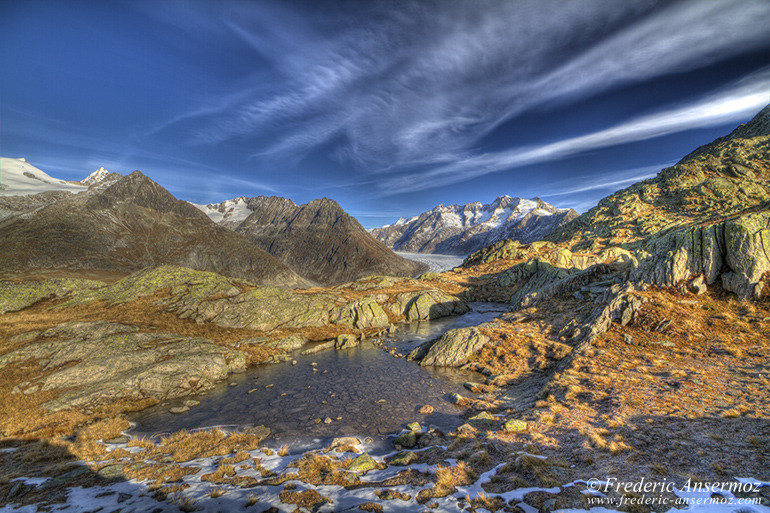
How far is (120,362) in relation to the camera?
2655 cm

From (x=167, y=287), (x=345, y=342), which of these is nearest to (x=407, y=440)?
(x=345, y=342)

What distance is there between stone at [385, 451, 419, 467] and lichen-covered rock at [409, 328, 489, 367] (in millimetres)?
15260

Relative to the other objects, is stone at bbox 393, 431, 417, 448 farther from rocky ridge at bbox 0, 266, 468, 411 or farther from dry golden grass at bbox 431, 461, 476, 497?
rocky ridge at bbox 0, 266, 468, 411

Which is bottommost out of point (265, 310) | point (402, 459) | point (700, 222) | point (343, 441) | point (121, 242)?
point (343, 441)

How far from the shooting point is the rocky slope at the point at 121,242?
11847 centimetres

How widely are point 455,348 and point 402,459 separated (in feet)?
55.6

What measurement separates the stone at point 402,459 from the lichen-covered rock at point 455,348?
601 inches

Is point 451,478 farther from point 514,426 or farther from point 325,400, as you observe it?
point 325,400

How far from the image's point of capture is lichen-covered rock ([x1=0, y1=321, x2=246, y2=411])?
23.7m

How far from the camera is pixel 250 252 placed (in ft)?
554

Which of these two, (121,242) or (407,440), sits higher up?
(121,242)

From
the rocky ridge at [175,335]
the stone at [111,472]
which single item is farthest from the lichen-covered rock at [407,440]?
the rocky ridge at [175,335]

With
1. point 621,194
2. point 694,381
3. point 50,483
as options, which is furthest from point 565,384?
point 621,194

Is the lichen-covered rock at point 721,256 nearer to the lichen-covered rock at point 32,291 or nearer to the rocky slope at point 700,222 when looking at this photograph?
the rocky slope at point 700,222
